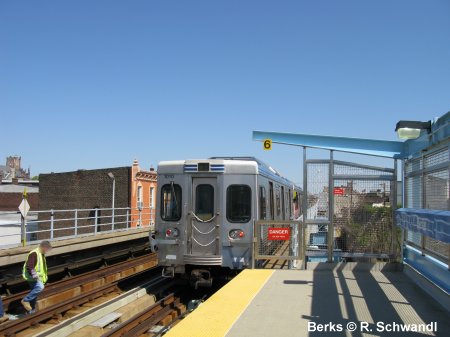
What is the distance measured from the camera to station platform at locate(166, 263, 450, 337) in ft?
18.3

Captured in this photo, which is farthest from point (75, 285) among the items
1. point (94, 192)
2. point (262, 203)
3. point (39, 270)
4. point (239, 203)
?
point (94, 192)

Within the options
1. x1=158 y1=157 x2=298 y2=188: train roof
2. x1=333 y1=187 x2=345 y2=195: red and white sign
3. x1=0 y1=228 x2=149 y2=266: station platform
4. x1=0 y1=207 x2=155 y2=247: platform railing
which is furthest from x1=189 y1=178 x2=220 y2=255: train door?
x1=0 y1=228 x2=149 y2=266: station platform

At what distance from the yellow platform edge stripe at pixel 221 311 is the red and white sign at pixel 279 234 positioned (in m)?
1.23

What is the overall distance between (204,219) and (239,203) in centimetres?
85

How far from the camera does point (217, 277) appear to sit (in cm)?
1085

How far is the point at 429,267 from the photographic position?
7.65m

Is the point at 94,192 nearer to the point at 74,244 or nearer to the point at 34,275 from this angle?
the point at 74,244

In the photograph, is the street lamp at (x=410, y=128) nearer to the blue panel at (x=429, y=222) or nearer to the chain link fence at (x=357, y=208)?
the blue panel at (x=429, y=222)

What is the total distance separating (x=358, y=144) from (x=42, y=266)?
6.94 meters

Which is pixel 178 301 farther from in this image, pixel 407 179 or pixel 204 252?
pixel 407 179

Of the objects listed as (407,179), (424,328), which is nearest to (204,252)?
(407,179)

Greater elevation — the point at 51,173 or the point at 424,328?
the point at 51,173

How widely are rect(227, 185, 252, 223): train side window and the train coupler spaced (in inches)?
50.1

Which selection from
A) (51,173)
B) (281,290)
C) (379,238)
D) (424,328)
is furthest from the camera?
(51,173)
